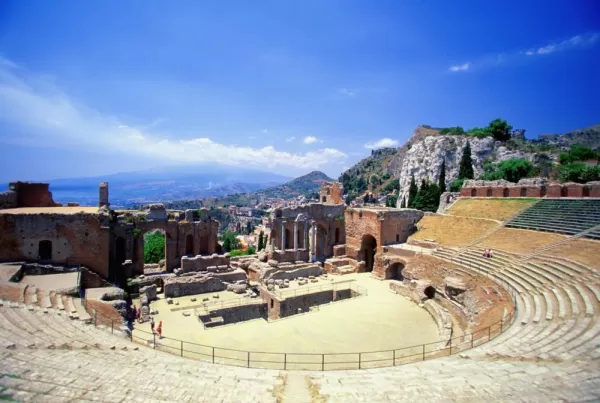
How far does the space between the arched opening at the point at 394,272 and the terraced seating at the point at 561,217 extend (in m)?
9.77

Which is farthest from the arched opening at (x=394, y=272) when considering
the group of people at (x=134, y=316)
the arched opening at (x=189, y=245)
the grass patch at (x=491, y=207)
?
the group of people at (x=134, y=316)

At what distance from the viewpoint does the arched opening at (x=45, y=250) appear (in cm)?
2205

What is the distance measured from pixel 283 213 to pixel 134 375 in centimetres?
2554

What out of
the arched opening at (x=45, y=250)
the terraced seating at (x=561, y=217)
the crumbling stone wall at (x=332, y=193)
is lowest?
the arched opening at (x=45, y=250)

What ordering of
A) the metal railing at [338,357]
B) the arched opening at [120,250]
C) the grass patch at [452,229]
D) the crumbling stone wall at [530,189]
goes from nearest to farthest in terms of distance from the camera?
the metal railing at [338,357] < the arched opening at [120,250] < the grass patch at [452,229] < the crumbling stone wall at [530,189]

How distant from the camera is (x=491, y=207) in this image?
3397 centimetres

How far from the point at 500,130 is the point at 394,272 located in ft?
185

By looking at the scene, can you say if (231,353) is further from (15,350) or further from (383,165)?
(383,165)

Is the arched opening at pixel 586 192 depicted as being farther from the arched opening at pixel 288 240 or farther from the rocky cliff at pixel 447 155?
the rocky cliff at pixel 447 155

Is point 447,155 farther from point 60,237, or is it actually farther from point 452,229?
point 60,237

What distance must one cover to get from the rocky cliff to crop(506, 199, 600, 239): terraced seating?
33.2 metres

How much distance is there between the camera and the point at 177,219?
29156 mm

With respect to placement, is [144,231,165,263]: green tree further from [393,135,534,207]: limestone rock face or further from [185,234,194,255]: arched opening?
[393,135,534,207]: limestone rock face

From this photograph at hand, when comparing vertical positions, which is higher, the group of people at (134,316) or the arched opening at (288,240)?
the arched opening at (288,240)
